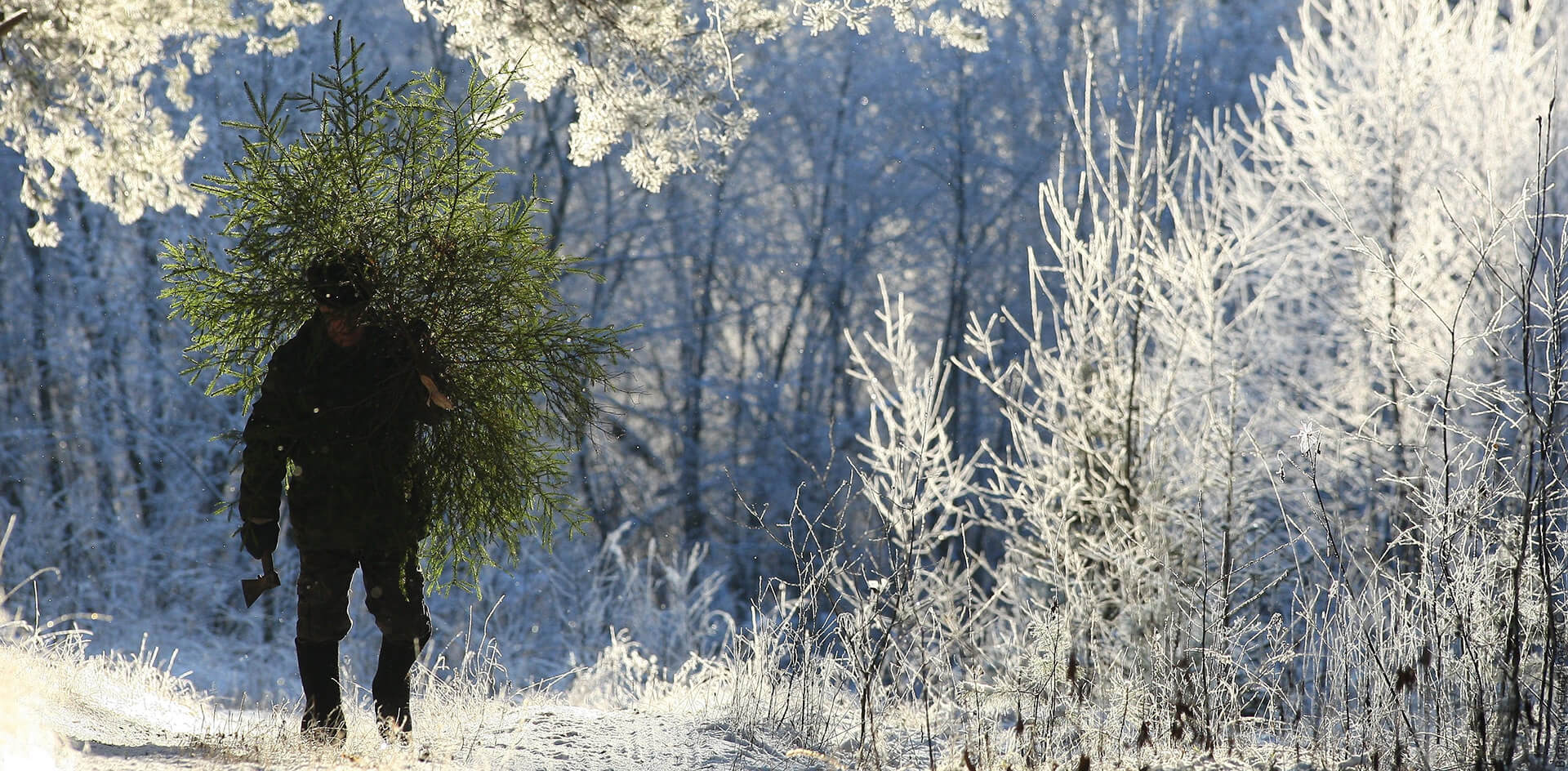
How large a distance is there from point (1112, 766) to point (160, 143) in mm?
6899

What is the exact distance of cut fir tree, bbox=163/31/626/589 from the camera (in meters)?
3.78

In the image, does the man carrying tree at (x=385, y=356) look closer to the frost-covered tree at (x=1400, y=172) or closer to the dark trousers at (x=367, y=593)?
the dark trousers at (x=367, y=593)

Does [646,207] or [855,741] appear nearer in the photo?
[855,741]

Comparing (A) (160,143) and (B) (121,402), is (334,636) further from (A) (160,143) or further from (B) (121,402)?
(B) (121,402)

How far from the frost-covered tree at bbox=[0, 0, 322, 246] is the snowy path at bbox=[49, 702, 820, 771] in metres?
4.02

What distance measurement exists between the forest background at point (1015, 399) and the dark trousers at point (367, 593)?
3.69ft

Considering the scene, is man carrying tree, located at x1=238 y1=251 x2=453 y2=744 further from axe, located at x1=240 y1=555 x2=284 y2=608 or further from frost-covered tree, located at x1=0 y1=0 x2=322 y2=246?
frost-covered tree, located at x1=0 y1=0 x2=322 y2=246

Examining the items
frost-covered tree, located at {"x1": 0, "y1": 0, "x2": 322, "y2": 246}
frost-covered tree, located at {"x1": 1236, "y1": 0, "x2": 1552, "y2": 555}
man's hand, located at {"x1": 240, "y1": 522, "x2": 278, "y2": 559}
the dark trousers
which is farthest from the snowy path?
frost-covered tree, located at {"x1": 1236, "y1": 0, "x2": 1552, "y2": 555}

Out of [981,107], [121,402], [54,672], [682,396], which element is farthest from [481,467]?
[981,107]

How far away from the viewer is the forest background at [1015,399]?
4.12 metres

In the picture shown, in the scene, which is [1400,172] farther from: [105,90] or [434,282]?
[105,90]

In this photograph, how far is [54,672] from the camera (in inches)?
187

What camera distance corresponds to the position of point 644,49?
6684 millimetres

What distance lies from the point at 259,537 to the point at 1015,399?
11.6 ft
